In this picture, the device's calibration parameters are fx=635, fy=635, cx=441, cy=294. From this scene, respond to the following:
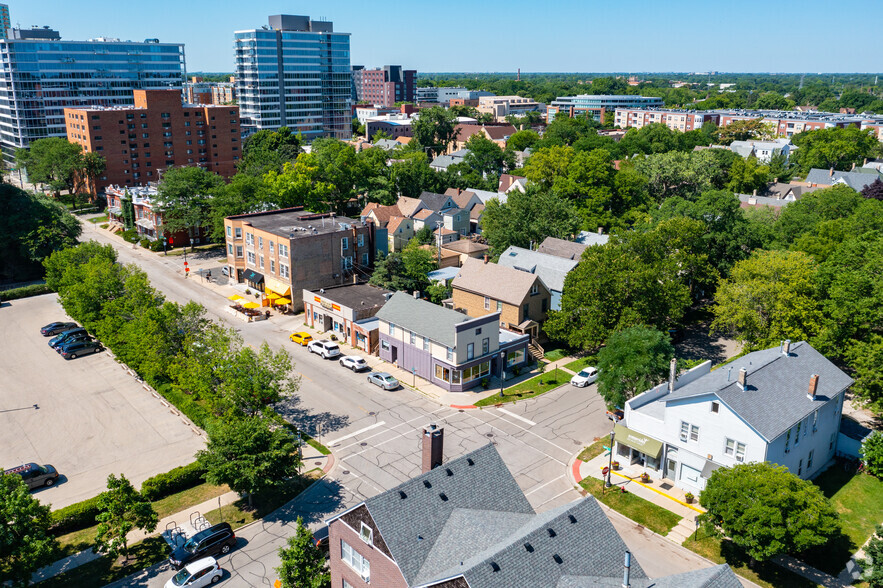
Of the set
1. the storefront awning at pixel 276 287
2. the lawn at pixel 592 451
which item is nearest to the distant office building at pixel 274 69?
the storefront awning at pixel 276 287

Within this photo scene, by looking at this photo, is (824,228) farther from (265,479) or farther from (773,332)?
(265,479)

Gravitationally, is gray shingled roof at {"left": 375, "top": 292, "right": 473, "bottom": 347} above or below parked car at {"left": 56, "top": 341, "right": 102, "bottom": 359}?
above

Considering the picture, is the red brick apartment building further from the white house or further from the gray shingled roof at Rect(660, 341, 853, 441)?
the gray shingled roof at Rect(660, 341, 853, 441)

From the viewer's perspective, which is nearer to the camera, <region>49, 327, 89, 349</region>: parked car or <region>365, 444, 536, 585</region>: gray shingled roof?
<region>365, 444, 536, 585</region>: gray shingled roof

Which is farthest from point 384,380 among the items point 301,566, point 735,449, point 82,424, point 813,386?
point 813,386

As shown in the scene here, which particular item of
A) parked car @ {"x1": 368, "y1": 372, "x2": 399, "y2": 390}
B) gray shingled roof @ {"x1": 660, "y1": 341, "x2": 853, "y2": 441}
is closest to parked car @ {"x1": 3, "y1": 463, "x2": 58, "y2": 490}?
parked car @ {"x1": 368, "y1": 372, "x2": 399, "y2": 390}

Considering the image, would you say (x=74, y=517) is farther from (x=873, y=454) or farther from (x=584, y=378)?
(x=873, y=454)
